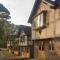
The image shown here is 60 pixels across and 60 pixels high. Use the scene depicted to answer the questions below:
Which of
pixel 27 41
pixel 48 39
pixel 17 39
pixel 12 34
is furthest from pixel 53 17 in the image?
pixel 12 34

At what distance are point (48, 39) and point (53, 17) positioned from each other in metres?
2.69

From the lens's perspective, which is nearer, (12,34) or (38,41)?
(38,41)

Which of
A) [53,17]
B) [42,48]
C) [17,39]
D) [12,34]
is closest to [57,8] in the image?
[53,17]

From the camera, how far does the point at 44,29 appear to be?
2359 cm

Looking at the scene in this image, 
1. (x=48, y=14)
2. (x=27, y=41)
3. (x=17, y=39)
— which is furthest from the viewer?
(x=17, y=39)

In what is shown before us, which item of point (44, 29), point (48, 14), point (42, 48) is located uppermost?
point (48, 14)

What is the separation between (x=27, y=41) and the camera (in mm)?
43781

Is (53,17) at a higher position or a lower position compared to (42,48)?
higher

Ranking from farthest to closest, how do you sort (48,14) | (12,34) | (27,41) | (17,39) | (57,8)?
(12,34), (17,39), (27,41), (48,14), (57,8)

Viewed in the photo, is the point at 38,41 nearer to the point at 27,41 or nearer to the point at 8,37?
the point at 27,41

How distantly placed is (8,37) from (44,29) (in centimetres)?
3084

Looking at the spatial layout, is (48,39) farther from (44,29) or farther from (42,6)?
(42,6)

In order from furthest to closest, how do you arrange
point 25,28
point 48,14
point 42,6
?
point 25,28, point 42,6, point 48,14

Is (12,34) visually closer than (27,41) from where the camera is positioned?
No
